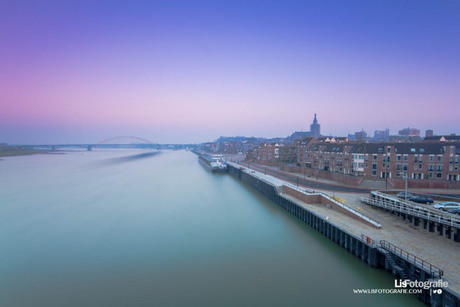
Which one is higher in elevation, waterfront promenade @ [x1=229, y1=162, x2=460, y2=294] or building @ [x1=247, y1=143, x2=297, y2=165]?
building @ [x1=247, y1=143, x2=297, y2=165]

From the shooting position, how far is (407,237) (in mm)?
17656

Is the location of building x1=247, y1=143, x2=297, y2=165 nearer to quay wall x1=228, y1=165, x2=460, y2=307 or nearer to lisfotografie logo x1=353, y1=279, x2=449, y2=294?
quay wall x1=228, y1=165, x2=460, y2=307

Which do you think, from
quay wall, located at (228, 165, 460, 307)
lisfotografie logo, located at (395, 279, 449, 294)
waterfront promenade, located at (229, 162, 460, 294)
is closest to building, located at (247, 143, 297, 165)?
quay wall, located at (228, 165, 460, 307)

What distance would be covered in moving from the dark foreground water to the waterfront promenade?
209 cm

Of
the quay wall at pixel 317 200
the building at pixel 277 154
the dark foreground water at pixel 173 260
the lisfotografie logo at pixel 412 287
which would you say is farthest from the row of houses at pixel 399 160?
the building at pixel 277 154

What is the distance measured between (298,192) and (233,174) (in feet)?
137

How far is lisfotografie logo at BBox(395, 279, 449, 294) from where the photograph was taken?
11.6 meters

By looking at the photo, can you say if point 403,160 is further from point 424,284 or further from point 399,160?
point 424,284

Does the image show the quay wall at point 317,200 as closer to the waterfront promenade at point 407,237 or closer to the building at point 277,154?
the waterfront promenade at point 407,237

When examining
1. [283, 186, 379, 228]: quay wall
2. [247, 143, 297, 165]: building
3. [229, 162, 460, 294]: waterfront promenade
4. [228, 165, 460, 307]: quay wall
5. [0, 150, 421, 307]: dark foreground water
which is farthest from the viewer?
[247, 143, 297, 165]: building

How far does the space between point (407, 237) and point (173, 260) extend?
15978mm

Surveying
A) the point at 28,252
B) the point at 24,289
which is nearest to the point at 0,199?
the point at 28,252

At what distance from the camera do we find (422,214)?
1953 centimetres

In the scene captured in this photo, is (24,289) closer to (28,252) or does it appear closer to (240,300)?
(28,252)
